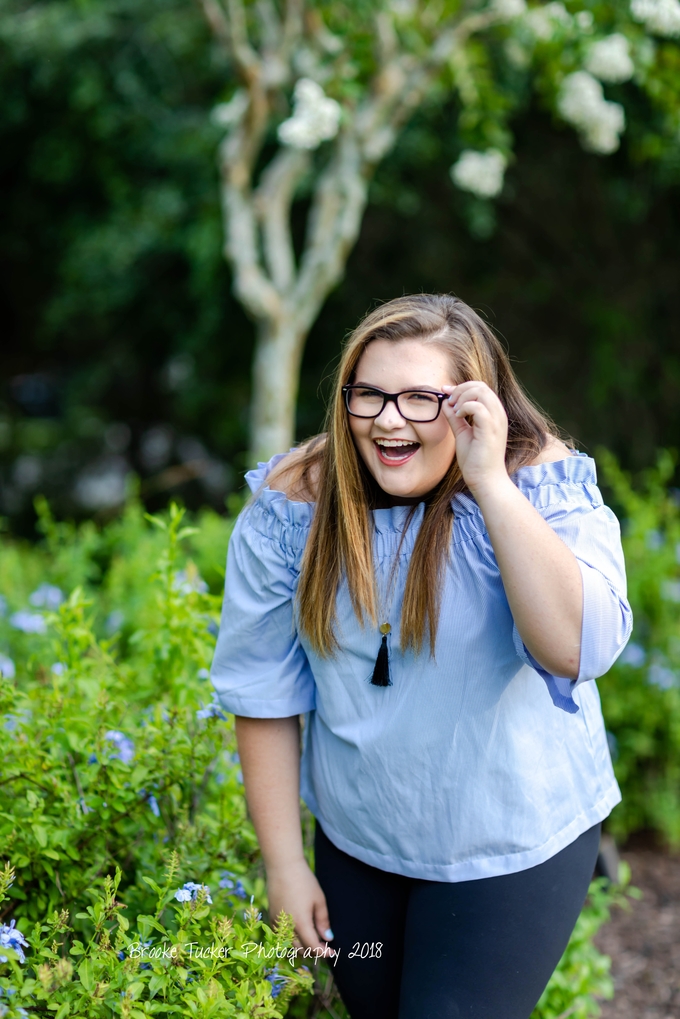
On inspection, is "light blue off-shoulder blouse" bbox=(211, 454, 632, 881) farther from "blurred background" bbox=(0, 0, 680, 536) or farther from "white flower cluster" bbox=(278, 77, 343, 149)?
"blurred background" bbox=(0, 0, 680, 536)

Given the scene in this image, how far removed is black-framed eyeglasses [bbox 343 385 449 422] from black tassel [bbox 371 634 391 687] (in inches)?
13.0

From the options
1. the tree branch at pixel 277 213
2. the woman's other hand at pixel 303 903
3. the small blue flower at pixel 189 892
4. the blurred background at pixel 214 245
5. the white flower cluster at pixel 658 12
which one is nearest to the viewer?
the small blue flower at pixel 189 892

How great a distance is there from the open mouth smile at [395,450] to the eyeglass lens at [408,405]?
42 mm

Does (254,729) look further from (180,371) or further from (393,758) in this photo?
(180,371)

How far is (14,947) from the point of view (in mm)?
1202

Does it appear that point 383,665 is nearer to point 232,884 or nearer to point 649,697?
point 232,884

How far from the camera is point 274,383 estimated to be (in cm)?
467

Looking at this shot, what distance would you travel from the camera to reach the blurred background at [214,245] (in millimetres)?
6223

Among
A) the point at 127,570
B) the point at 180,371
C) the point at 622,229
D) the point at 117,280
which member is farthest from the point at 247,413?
the point at 127,570

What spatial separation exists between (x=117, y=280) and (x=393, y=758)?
6.26m

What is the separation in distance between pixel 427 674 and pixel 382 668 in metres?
0.07

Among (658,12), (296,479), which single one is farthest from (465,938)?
(658,12)

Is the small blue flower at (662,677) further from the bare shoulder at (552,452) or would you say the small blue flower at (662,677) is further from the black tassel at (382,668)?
the black tassel at (382,668)

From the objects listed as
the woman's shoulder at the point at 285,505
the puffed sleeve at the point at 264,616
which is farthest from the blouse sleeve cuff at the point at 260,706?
the woman's shoulder at the point at 285,505
